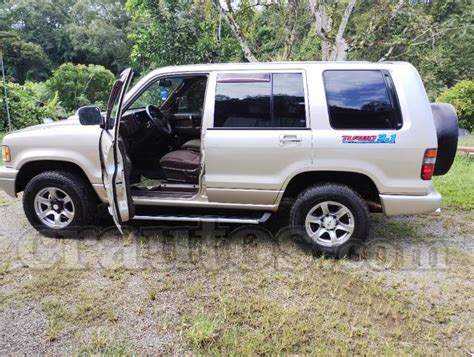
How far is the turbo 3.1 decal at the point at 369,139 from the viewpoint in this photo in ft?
11.5

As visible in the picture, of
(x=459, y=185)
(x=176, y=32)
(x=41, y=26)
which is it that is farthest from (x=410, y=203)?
(x=41, y=26)

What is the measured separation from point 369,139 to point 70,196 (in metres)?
2.98

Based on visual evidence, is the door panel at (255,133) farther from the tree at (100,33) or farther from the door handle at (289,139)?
the tree at (100,33)

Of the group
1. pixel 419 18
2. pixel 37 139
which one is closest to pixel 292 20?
pixel 419 18

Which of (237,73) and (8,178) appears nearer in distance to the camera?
(237,73)

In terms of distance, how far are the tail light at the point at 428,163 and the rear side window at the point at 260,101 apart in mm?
1092

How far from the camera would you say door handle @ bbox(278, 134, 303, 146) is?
12.0 feet

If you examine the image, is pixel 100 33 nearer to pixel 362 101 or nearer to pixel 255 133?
pixel 255 133

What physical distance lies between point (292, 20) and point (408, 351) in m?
10.1

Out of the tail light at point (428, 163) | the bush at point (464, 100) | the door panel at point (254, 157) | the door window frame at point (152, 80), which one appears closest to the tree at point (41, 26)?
the bush at point (464, 100)

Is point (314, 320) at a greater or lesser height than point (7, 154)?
lesser

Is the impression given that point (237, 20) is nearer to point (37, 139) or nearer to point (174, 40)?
point (174, 40)

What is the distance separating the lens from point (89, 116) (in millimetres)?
3754

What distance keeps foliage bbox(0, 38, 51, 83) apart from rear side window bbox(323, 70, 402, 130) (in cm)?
3320
